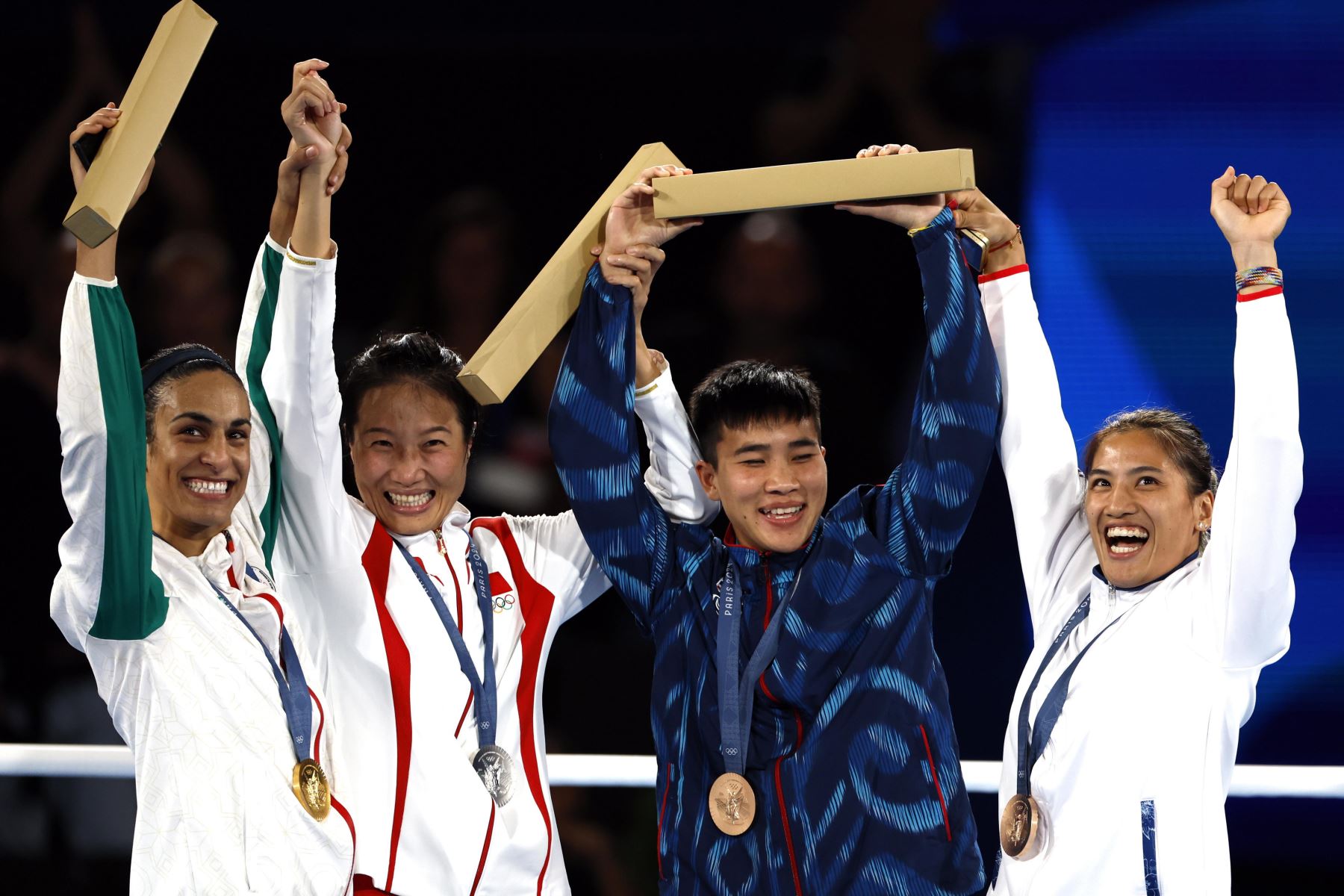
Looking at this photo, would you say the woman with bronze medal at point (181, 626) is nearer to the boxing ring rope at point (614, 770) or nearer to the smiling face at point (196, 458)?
the smiling face at point (196, 458)

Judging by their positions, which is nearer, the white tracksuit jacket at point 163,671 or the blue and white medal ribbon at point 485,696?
the white tracksuit jacket at point 163,671

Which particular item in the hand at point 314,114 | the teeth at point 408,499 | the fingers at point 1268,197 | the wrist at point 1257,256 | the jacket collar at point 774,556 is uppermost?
the hand at point 314,114

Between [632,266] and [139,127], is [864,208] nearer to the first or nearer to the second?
[632,266]

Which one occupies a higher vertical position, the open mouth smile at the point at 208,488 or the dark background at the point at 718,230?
the dark background at the point at 718,230

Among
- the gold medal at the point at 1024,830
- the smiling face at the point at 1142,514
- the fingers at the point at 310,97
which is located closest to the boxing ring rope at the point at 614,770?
the gold medal at the point at 1024,830

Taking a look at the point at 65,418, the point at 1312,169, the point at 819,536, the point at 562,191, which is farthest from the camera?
the point at 562,191

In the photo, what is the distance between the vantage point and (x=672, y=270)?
4.33 metres

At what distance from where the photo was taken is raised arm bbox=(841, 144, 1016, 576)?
237 cm

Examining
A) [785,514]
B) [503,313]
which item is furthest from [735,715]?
[503,313]

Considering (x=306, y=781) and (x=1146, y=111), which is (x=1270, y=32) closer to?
(x=1146, y=111)

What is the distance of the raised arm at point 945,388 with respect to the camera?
2365mm

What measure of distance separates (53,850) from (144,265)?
5.66ft

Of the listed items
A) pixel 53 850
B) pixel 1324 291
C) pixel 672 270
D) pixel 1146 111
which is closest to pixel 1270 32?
pixel 1146 111

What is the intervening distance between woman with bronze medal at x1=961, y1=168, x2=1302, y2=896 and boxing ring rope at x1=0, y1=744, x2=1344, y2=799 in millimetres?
790
